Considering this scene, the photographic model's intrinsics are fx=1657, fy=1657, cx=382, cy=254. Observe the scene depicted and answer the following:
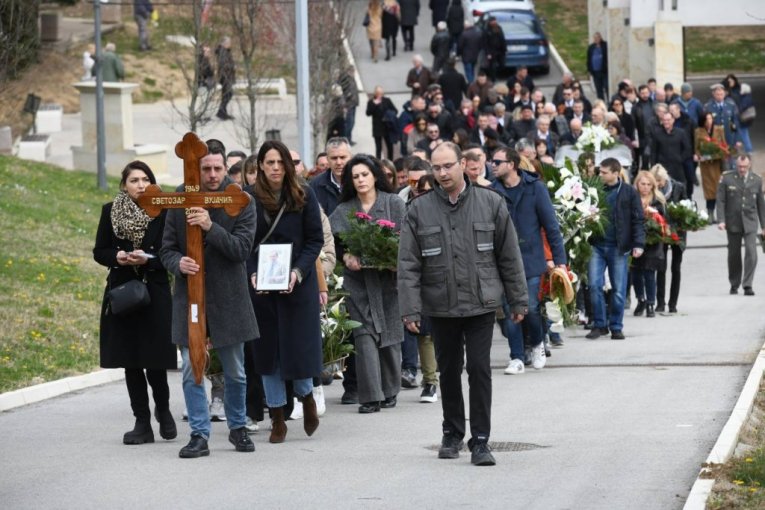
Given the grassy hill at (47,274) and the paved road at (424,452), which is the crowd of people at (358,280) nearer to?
the paved road at (424,452)

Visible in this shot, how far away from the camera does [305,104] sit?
69.2 feet

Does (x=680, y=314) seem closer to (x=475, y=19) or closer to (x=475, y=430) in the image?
(x=475, y=430)

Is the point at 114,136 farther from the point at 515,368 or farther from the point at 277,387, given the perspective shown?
the point at 277,387

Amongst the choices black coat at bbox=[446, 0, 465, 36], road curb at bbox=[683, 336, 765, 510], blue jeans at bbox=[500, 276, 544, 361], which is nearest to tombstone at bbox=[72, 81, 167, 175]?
black coat at bbox=[446, 0, 465, 36]

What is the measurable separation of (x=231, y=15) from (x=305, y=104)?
9.21 metres

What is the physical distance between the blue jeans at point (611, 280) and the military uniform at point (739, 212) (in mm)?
4540

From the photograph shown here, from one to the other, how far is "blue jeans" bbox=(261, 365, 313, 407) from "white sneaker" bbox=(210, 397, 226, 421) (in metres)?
1.35

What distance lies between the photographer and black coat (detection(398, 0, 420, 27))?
4428cm

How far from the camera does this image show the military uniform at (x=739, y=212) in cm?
2159

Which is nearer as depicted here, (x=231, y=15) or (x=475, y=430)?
(x=475, y=430)

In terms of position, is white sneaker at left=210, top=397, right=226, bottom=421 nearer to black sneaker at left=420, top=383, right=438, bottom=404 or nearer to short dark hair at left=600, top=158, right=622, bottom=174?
black sneaker at left=420, top=383, right=438, bottom=404

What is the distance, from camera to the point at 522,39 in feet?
141

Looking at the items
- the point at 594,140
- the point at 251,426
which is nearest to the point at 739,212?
the point at 594,140

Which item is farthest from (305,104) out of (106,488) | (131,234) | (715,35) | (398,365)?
(715,35)
